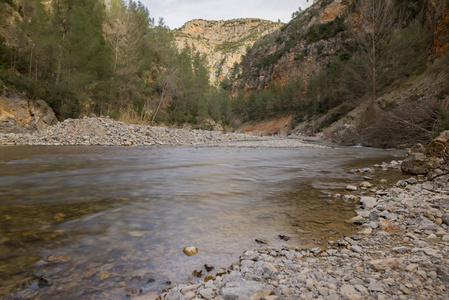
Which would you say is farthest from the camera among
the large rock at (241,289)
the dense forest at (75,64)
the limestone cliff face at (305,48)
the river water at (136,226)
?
the limestone cliff face at (305,48)

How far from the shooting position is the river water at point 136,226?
194 centimetres

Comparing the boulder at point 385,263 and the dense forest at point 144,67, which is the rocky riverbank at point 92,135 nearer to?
the dense forest at point 144,67

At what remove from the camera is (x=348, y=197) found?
425cm

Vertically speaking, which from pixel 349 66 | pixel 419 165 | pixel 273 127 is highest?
pixel 349 66

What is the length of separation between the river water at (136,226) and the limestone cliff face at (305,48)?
57.4m

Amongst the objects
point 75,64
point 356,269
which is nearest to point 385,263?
point 356,269

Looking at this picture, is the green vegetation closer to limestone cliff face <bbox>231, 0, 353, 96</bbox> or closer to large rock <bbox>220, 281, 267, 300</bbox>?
limestone cliff face <bbox>231, 0, 353, 96</bbox>

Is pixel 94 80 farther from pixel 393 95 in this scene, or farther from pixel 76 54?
pixel 393 95

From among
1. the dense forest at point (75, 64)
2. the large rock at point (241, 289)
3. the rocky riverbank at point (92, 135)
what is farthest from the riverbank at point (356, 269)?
the dense forest at point (75, 64)

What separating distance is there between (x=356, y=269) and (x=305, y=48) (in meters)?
68.8

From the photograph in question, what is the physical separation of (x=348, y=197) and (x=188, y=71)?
43.7 meters

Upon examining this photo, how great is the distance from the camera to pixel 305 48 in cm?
6262

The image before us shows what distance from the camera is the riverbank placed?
5.61 ft

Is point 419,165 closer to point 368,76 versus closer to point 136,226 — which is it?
point 136,226
